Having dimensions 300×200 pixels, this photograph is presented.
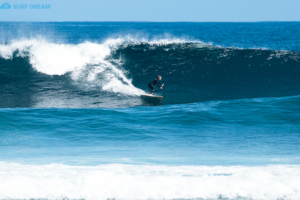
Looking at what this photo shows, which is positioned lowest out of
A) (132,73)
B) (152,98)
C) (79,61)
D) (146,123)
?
(146,123)

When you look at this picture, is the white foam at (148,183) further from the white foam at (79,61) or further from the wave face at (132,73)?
the white foam at (79,61)

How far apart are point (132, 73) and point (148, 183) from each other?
1048 centimetres

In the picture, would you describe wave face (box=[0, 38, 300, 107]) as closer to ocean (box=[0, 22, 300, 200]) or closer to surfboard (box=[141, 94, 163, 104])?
ocean (box=[0, 22, 300, 200])

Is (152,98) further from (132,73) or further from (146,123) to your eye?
(132,73)

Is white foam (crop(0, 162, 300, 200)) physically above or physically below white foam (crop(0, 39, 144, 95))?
below

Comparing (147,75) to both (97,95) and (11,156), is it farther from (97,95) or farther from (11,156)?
(11,156)

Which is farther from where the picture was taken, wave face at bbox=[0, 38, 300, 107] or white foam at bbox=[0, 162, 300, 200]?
wave face at bbox=[0, 38, 300, 107]

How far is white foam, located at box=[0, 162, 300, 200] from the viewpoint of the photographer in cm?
461

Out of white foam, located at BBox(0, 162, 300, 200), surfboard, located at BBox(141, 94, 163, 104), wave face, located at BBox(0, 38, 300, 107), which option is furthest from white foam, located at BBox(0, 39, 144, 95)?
white foam, located at BBox(0, 162, 300, 200)

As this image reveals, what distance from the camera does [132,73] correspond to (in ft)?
49.2

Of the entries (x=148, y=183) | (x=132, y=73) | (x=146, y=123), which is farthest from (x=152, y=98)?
(x=148, y=183)

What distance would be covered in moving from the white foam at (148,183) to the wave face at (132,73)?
601 cm

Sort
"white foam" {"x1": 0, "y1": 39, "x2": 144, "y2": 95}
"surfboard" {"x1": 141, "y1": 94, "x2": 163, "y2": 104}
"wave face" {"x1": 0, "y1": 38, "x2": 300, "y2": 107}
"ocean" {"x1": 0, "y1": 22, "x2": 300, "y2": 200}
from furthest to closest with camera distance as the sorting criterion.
Result: "white foam" {"x1": 0, "y1": 39, "x2": 144, "y2": 95} < "wave face" {"x1": 0, "y1": 38, "x2": 300, "y2": 107} < "surfboard" {"x1": 141, "y1": 94, "x2": 163, "y2": 104} < "ocean" {"x1": 0, "y1": 22, "x2": 300, "y2": 200}

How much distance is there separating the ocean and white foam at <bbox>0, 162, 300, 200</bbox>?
2 cm
